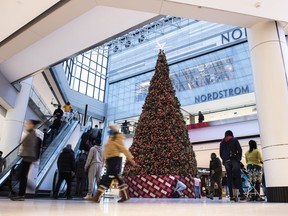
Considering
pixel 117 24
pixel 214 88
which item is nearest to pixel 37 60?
pixel 117 24

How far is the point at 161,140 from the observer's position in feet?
26.9

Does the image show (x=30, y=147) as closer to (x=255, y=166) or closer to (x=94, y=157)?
(x=94, y=157)

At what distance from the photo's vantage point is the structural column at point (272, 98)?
16.3 feet

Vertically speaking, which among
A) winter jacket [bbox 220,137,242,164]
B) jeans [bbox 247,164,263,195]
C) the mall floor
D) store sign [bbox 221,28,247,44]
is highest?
store sign [bbox 221,28,247,44]

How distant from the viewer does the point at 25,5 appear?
5559mm

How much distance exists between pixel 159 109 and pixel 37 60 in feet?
14.8

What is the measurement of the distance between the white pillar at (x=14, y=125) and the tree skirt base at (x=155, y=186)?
5432 mm

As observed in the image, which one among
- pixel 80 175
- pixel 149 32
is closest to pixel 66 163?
pixel 80 175

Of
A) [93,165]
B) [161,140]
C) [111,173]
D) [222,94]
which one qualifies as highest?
[222,94]

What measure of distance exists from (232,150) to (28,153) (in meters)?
4.23

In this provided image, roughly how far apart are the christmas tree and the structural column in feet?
10.3

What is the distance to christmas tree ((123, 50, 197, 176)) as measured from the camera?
26.1 ft

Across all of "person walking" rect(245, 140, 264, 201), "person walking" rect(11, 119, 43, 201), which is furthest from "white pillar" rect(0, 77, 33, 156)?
"person walking" rect(245, 140, 264, 201)

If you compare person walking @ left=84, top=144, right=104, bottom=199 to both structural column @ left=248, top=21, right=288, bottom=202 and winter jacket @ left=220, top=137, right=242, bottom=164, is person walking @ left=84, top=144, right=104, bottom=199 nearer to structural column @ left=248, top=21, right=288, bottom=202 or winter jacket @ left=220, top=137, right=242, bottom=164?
winter jacket @ left=220, top=137, right=242, bottom=164
